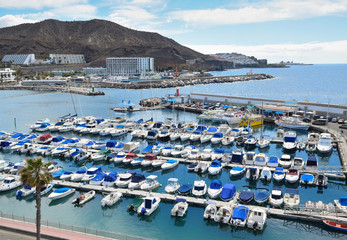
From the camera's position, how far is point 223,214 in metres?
23.7

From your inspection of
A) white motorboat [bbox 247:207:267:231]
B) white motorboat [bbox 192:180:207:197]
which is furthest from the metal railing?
white motorboat [bbox 192:180:207:197]

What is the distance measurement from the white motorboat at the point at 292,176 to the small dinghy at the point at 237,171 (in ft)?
15.1

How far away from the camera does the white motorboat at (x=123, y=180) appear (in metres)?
29.9

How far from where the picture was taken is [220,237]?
2234 centimetres

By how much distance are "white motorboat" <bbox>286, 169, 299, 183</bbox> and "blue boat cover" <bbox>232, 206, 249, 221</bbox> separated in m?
9.02

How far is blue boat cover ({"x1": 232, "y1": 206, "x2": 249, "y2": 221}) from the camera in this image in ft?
75.4

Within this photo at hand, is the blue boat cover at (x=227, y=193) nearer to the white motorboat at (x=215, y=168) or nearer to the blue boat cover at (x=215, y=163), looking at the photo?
the white motorboat at (x=215, y=168)

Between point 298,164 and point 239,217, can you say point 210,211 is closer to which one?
point 239,217

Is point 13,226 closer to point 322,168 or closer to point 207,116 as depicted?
point 322,168

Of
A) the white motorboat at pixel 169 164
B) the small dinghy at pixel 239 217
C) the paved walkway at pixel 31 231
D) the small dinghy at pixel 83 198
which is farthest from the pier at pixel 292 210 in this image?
the paved walkway at pixel 31 231

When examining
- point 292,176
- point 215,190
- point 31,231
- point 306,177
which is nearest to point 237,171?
point 292,176

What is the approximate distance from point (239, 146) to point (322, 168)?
13.1 meters

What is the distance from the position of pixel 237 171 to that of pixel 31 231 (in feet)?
68.7

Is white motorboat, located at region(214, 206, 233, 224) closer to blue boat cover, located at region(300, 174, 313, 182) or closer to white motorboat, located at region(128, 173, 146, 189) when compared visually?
white motorboat, located at region(128, 173, 146, 189)
